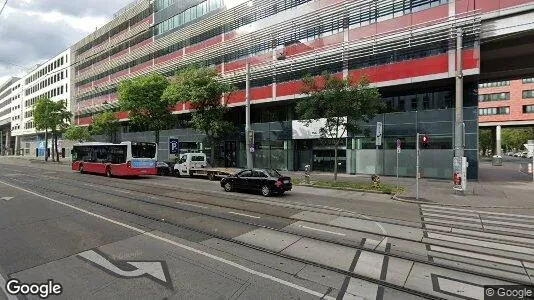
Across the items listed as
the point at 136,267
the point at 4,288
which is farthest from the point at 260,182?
the point at 4,288

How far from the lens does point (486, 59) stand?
30547mm

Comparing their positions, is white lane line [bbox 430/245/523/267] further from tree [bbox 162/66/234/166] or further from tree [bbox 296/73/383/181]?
tree [bbox 162/66/234/166]

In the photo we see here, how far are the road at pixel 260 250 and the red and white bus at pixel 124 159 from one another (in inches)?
471

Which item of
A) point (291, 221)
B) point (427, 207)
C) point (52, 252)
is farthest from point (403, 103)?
point (52, 252)

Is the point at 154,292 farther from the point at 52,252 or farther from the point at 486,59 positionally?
the point at 486,59

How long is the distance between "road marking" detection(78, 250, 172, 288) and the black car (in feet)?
35.7

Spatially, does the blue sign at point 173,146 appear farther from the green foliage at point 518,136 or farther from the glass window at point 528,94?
the green foliage at point 518,136

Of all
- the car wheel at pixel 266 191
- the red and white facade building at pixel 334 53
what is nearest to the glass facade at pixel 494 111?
the red and white facade building at pixel 334 53

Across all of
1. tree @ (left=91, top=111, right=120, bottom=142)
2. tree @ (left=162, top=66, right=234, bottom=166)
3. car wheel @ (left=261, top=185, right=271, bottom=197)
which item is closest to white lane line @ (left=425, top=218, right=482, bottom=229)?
car wheel @ (left=261, top=185, right=271, bottom=197)

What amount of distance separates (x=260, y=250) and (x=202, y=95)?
2394cm

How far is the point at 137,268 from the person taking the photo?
7059 millimetres

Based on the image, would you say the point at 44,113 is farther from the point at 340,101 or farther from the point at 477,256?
the point at 477,256

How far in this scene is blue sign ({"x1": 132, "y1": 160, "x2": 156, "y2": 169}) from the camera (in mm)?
26806

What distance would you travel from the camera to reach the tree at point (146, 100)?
116 feet
